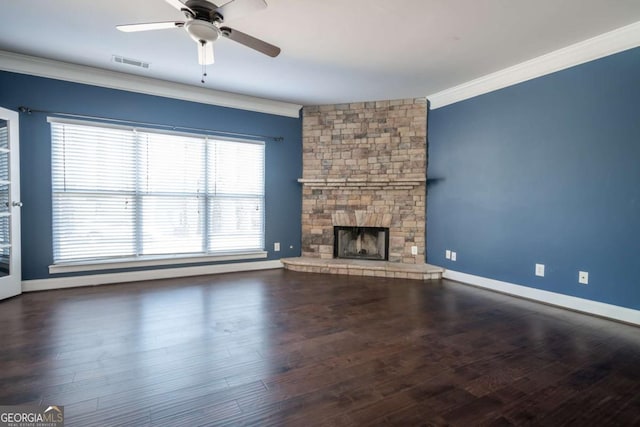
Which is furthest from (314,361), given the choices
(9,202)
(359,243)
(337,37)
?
(9,202)

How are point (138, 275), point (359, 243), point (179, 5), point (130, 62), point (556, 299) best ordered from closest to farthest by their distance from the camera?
point (179, 5)
point (556, 299)
point (130, 62)
point (138, 275)
point (359, 243)

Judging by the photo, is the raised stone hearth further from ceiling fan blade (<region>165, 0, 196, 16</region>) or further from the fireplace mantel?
ceiling fan blade (<region>165, 0, 196, 16</region>)

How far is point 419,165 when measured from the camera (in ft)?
16.0

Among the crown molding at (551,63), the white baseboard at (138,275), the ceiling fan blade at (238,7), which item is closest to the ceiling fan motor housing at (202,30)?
the ceiling fan blade at (238,7)

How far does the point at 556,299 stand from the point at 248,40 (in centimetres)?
397

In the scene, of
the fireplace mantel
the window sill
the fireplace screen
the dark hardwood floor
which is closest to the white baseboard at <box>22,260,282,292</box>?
the window sill

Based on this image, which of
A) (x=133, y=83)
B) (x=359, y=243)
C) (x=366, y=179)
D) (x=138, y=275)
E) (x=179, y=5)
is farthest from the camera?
(x=359, y=243)

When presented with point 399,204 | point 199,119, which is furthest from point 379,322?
point 199,119

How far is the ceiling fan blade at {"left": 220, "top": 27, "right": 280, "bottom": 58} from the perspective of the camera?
2.30 meters

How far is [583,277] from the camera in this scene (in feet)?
10.4

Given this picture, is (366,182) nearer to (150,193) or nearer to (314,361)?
(150,193)

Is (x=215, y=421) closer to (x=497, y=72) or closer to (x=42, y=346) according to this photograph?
(x=42, y=346)

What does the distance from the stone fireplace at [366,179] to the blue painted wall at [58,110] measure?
0.66 metres

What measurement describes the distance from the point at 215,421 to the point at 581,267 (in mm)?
3613
